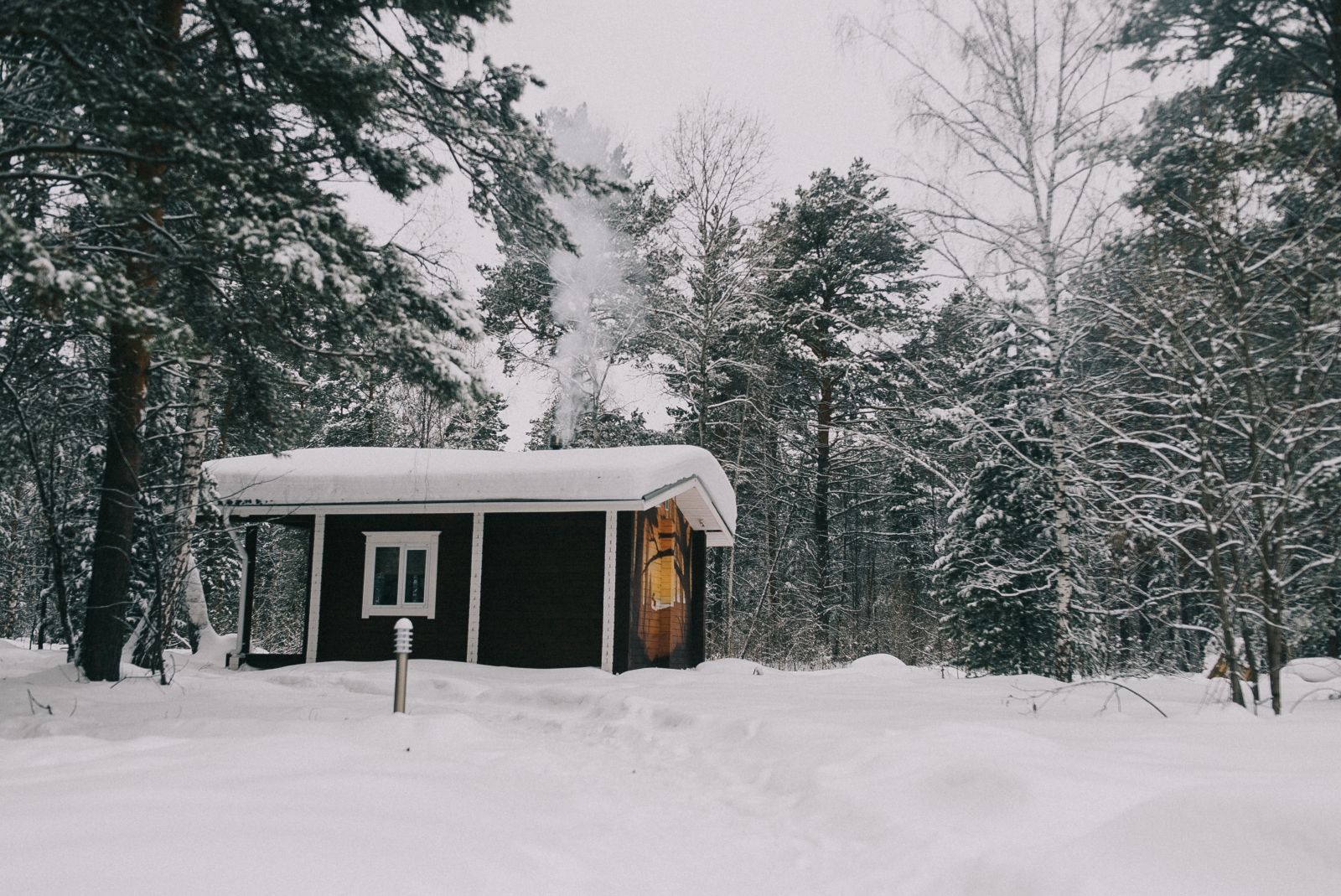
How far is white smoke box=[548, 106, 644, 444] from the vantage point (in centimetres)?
2050

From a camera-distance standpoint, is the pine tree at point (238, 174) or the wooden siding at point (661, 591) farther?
the wooden siding at point (661, 591)

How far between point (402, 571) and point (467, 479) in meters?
2.01

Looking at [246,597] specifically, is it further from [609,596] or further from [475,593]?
[609,596]

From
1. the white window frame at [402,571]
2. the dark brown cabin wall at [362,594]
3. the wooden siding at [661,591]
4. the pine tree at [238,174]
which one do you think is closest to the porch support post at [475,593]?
the dark brown cabin wall at [362,594]

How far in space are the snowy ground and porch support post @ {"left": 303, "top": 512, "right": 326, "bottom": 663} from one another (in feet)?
17.6

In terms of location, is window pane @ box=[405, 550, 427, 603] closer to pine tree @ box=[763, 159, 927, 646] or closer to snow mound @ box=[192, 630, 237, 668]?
snow mound @ box=[192, 630, 237, 668]

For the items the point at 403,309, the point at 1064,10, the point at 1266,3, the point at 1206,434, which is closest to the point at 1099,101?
the point at 1064,10

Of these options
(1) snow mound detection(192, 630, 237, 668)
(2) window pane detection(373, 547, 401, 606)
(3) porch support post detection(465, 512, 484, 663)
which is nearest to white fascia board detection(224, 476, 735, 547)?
(3) porch support post detection(465, 512, 484, 663)

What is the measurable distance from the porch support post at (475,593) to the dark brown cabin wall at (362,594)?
0.60ft

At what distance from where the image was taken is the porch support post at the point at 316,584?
1314 cm

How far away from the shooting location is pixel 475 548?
12.7 m

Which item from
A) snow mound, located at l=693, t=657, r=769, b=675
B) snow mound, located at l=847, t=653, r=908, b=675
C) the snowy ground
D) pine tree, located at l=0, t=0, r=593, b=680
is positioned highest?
pine tree, located at l=0, t=0, r=593, b=680

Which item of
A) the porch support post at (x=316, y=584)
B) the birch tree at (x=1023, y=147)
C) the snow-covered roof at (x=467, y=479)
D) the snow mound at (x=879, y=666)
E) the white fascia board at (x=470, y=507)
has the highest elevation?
the birch tree at (x=1023, y=147)

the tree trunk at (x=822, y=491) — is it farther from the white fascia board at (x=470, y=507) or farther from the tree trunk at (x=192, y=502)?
the tree trunk at (x=192, y=502)
